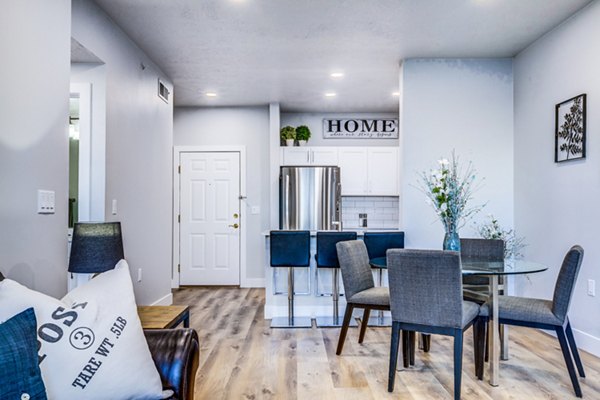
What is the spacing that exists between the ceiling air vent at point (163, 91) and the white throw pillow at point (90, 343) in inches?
141

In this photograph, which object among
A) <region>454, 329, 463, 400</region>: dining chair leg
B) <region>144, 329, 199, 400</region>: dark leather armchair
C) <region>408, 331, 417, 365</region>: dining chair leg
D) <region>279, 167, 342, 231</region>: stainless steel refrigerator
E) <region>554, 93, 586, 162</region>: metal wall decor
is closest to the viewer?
<region>144, 329, 199, 400</region>: dark leather armchair

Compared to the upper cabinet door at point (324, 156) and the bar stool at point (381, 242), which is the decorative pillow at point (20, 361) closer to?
the bar stool at point (381, 242)

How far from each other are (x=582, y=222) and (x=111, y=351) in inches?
133

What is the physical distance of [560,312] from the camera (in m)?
2.53

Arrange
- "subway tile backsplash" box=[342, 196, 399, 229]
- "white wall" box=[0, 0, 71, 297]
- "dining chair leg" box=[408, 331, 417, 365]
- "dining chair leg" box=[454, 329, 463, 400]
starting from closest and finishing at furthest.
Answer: "white wall" box=[0, 0, 71, 297] < "dining chair leg" box=[454, 329, 463, 400] < "dining chair leg" box=[408, 331, 417, 365] < "subway tile backsplash" box=[342, 196, 399, 229]

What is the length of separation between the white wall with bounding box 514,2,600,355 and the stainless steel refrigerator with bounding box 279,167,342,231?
240 centimetres

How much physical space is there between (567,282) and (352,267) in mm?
1382

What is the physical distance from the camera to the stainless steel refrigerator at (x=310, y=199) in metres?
5.95

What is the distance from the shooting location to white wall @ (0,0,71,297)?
1.89 m

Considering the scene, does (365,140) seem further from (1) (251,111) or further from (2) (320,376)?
(2) (320,376)

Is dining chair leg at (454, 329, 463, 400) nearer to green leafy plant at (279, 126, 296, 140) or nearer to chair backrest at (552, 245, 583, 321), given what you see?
chair backrest at (552, 245, 583, 321)

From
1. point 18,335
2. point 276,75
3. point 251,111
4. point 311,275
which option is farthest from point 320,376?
point 251,111

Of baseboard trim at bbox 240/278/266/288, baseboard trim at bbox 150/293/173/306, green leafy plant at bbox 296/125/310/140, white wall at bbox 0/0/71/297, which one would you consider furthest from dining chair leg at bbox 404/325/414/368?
green leafy plant at bbox 296/125/310/140

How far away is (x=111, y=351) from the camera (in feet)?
4.31
